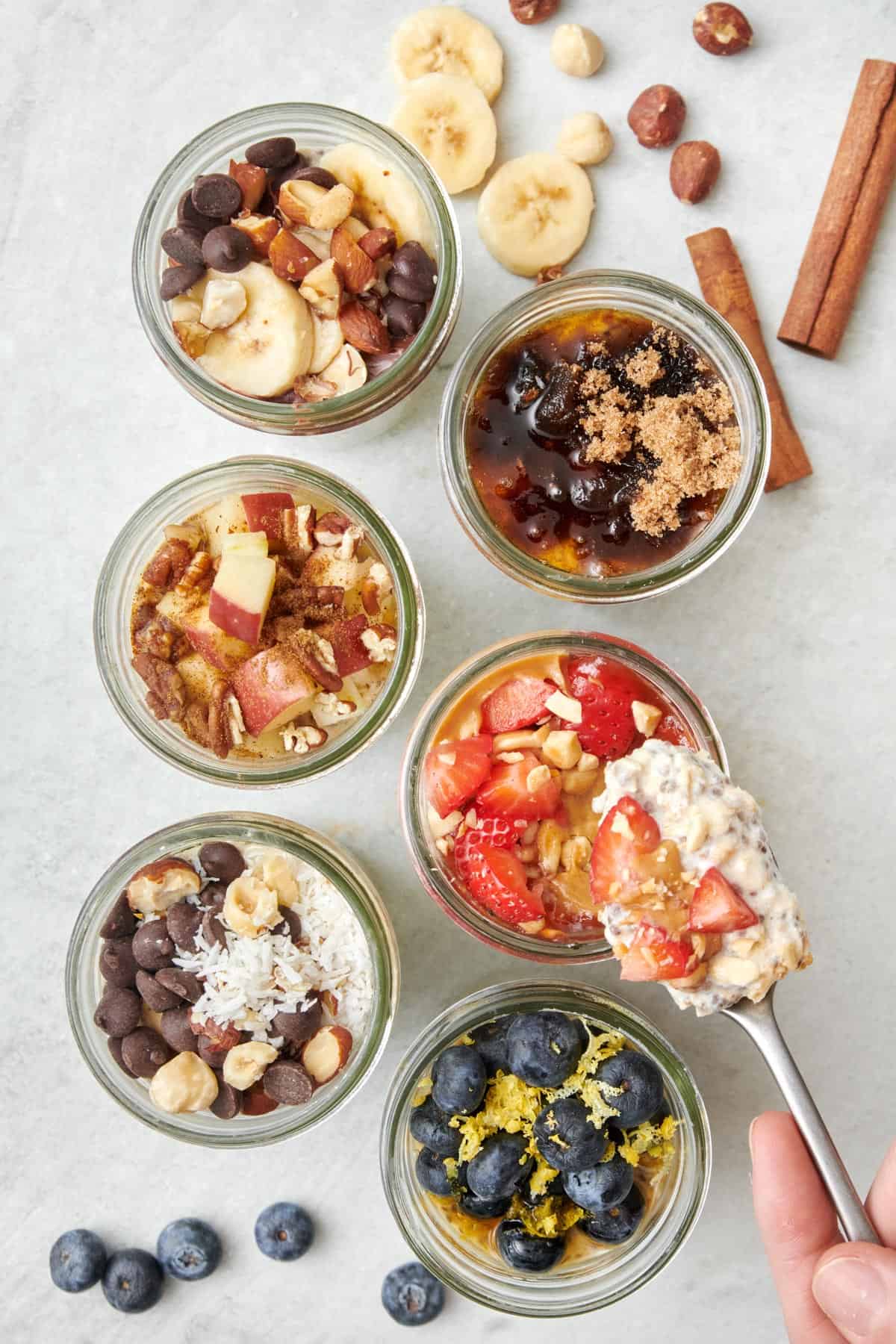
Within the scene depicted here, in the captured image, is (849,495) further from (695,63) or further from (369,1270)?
(369,1270)

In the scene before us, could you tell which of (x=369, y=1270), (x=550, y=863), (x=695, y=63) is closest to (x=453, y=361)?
(x=695, y=63)

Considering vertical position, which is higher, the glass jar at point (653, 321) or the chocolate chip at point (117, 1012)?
the glass jar at point (653, 321)

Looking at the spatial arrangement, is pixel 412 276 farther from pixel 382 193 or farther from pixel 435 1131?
pixel 435 1131

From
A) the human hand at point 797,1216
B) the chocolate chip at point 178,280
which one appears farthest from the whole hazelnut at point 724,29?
the human hand at point 797,1216

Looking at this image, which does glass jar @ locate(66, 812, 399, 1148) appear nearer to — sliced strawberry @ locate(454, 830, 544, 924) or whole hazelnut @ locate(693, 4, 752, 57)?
sliced strawberry @ locate(454, 830, 544, 924)

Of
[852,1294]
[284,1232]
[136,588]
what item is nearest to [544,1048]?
[852,1294]

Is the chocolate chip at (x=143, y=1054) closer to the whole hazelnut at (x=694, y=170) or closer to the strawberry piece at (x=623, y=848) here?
the strawberry piece at (x=623, y=848)
